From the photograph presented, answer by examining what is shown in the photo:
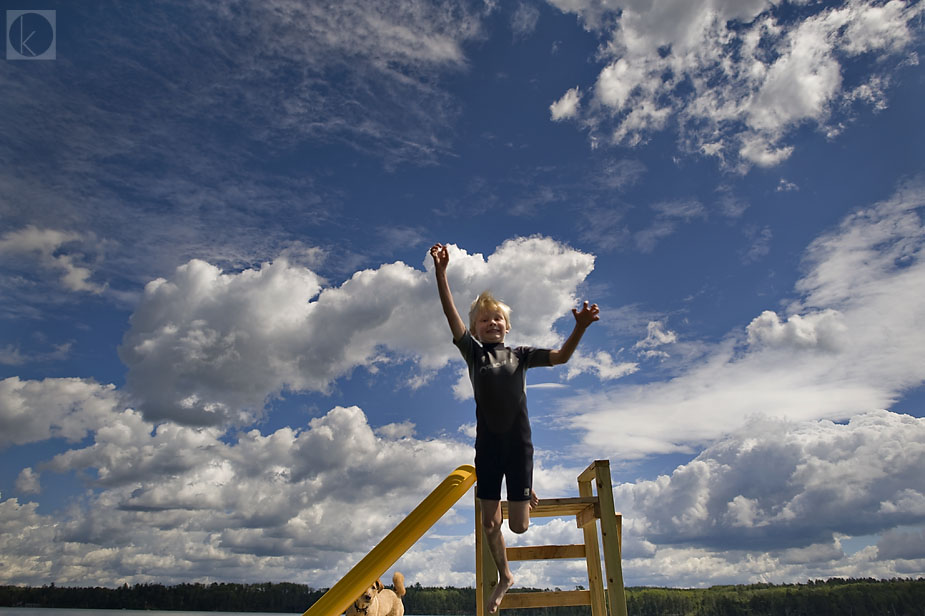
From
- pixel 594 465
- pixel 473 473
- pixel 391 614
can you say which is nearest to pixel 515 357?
pixel 473 473

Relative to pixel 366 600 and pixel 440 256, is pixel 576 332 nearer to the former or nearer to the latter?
pixel 440 256

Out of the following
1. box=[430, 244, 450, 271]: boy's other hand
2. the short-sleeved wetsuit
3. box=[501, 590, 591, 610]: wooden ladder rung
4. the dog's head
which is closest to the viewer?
the short-sleeved wetsuit

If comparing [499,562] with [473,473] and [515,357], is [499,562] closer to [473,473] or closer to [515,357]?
[473,473]

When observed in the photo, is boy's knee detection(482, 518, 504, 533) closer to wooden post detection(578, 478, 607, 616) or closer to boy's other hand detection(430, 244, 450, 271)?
wooden post detection(578, 478, 607, 616)

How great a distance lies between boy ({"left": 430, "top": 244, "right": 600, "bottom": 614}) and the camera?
4770mm

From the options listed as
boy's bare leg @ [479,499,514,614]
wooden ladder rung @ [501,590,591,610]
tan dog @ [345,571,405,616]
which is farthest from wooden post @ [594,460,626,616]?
tan dog @ [345,571,405,616]

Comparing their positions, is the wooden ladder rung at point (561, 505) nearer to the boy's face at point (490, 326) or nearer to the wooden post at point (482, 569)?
the wooden post at point (482, 569)

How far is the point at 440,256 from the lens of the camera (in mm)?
5074

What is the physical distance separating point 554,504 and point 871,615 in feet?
429

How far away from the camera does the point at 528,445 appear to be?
4.77 meters

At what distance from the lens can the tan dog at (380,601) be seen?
9203mm

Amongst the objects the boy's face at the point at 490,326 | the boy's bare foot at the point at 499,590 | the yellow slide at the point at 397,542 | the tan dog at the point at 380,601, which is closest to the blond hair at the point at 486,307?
the boy's face at the point at 490,326

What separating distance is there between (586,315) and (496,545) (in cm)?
205

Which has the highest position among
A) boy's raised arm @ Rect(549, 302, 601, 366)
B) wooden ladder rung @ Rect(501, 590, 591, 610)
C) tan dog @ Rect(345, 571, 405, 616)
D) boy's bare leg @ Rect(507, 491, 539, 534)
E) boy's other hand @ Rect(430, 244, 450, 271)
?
boy's other hand @ Rect(430, 244, 450, 271)
